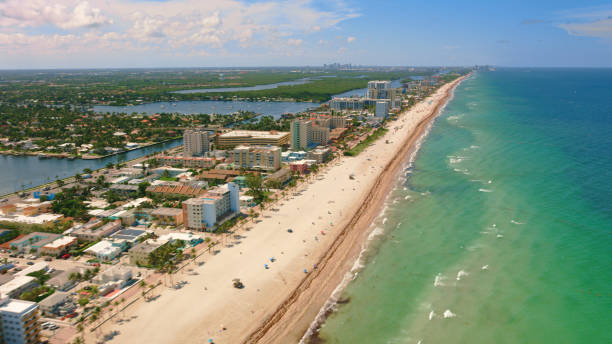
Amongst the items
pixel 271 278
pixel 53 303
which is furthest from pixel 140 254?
pixel 271 278

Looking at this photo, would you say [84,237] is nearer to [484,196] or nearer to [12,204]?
[12,204]

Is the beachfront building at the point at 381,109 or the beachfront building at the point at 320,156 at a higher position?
the beachfront building at the point at 381,109

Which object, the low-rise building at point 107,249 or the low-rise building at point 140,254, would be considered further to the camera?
the low-rise building at point 107,249

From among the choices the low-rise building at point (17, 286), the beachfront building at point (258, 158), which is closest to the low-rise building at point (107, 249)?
the low-rise building at point (17, 286)

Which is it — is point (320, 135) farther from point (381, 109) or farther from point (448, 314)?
point (448, 314)

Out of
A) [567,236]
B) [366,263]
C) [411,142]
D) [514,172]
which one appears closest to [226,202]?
[366,263]

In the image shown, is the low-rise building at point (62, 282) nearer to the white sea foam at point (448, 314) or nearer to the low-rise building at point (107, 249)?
the low-rise building at point (107, 249)

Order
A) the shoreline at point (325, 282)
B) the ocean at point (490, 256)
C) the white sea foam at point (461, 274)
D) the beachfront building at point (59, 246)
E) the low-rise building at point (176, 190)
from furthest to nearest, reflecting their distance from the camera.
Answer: the low-rise building at point (176, 190) → the beachfront building at point (59, 246) → the white sea foam at point (461, 274) → the ocean at point (490, 256) → the shoreline at point (325, 282)
